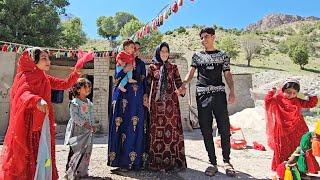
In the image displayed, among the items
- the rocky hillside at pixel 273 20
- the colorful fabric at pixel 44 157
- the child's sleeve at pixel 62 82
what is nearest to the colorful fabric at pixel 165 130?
the child's sleeve at pixel 62 82

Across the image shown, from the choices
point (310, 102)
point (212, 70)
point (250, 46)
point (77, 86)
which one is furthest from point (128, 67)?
point (250, 46)

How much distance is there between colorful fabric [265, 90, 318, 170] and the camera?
15.4 ft

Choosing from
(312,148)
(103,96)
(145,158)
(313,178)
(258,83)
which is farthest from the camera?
(258,83)


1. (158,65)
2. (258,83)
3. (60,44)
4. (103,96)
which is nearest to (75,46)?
(60,44)

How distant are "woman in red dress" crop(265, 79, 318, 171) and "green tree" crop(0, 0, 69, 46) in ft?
46.8

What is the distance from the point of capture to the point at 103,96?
1164 cm

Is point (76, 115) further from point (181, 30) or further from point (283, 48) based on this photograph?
point (181, 30)

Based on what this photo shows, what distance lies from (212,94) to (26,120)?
7.51ft

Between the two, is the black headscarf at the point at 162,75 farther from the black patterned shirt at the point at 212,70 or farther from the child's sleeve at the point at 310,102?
the child's sleeve at the point at 310,102

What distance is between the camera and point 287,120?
4.74 metres

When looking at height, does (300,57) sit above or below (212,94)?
above

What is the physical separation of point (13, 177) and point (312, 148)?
9.90ft

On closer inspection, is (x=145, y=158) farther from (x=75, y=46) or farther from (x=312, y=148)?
(x=75, y=46)

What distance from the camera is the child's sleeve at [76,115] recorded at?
14.9ft
